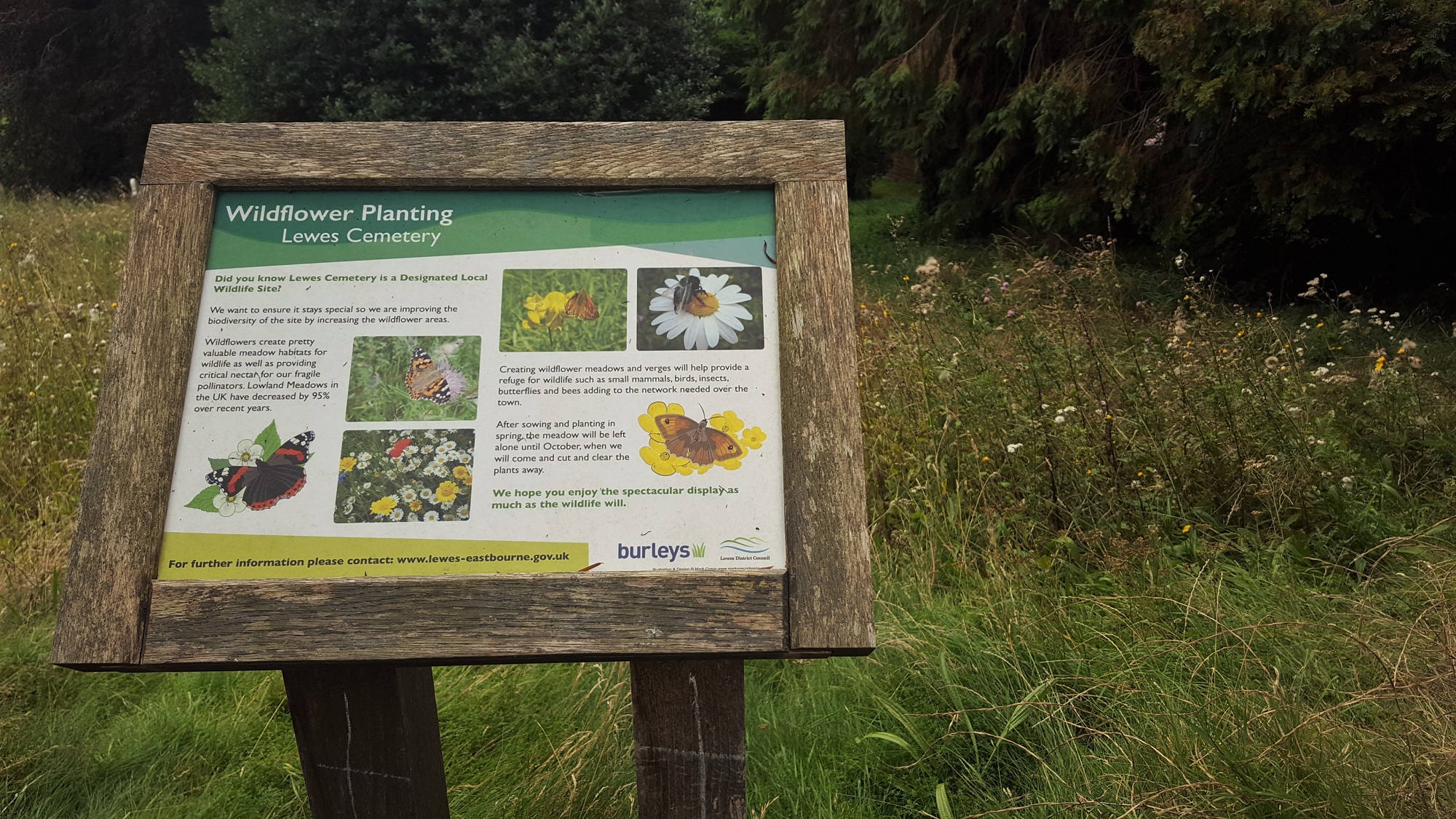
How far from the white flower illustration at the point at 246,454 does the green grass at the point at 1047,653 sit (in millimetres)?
1049

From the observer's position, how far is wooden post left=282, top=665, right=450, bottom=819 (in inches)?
60.9

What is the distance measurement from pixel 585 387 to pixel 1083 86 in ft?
22.5

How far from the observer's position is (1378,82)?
4844 mm

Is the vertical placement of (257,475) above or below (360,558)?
above

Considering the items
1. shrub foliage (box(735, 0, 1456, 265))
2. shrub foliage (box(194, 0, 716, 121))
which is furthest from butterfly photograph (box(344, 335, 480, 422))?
shrub foliage (box(194, 0, 716, 121))

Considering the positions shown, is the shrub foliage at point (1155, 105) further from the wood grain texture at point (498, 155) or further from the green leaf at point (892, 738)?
the wood grain texture at point (498, 155)

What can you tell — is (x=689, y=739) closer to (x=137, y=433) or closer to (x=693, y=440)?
(x=693, y=440)

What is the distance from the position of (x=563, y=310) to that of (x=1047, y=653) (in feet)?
4.82

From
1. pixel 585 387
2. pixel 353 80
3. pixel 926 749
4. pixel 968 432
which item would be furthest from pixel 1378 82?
pixel 353 80

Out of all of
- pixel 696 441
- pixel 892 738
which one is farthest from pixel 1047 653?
pixel 696 441

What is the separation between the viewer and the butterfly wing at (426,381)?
128 centimetres

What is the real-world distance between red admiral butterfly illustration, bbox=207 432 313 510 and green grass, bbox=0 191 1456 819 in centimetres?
101

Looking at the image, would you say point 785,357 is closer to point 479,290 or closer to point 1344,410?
point 479,290

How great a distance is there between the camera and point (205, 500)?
1.24m
